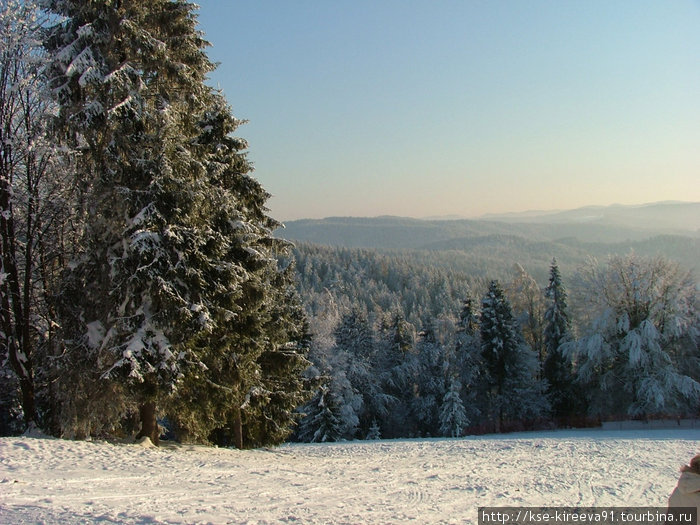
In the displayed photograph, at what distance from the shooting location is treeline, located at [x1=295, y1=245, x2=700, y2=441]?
92.2ft

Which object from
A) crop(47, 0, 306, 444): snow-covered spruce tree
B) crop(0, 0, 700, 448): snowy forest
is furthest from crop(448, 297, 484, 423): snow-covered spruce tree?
crop(47, 0, 306, 444): snow-covered spruce tree

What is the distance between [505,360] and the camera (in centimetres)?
3416

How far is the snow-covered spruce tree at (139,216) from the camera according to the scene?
1018 cm

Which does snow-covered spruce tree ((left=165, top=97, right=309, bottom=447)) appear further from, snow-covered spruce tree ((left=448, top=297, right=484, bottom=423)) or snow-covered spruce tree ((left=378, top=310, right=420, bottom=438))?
snow-covered spruce tree ((left=378, top=310, right=420, bottom=438))

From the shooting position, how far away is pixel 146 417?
38.3 ft

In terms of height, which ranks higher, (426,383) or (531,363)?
(531,363)

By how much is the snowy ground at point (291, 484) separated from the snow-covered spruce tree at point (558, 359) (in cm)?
2070

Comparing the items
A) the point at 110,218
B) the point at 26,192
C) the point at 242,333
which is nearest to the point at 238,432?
the point at 242,333

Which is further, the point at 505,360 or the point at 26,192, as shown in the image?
the point at 505,360

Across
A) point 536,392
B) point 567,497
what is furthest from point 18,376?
point 536,392

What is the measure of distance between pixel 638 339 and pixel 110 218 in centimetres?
2846

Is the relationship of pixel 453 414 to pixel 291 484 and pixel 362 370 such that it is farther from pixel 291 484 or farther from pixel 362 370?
pixel 291 484

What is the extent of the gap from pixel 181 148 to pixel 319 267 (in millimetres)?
134646

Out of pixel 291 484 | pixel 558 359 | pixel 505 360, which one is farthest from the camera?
pixel 505 360
